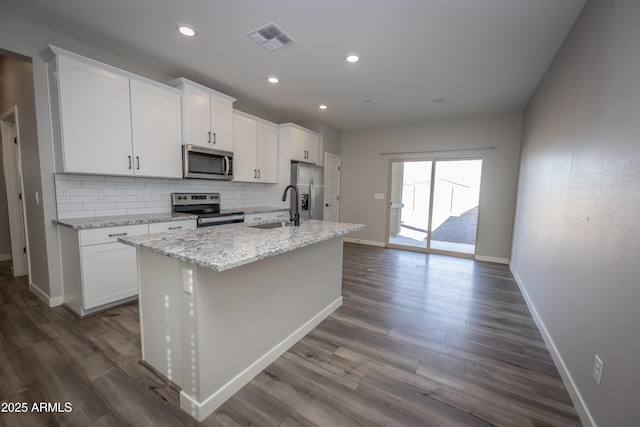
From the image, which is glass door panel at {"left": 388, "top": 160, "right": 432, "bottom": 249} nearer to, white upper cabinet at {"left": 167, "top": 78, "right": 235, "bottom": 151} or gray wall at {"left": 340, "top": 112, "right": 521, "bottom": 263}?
gray wall at {"left": 340, "top": 112, "right": 521, "bottom": 263}

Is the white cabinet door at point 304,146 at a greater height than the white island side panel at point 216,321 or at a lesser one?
greater

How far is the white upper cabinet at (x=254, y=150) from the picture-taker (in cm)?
404

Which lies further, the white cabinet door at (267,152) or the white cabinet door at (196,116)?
the white cabinet door at (267,152)

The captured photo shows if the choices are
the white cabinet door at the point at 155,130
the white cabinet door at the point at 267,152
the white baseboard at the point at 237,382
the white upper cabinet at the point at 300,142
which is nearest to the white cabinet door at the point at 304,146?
the white upper cabinet at the point at 300,142

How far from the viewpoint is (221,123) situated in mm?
3656

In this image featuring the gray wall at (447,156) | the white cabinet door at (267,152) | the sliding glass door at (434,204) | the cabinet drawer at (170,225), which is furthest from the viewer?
the sliding glass door at (434,204)

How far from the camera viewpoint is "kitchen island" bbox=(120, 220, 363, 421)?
139 cm

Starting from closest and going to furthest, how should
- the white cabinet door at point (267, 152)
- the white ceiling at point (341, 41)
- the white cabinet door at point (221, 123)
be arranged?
the white ceiling at point (341, 41) → the white cabinet door at point (221, 123) → the white cabinet door at point (267, 152)

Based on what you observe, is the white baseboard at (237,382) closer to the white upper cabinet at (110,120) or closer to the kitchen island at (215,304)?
the kitchen island at (215,304)

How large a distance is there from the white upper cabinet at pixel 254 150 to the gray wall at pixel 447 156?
2.19 meters

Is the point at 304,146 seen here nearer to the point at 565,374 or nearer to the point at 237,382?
the point at 237,382

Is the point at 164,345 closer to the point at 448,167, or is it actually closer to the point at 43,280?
the point at 43,280

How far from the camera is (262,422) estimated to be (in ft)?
4.70

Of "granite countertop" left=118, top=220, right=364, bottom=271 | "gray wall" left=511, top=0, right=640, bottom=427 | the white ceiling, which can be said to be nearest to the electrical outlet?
"gray wall" left=511, top=0, right=640, bottom=427
